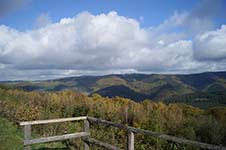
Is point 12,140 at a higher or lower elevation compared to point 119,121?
lower

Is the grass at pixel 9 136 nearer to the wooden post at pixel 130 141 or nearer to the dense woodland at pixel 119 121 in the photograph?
the dense woodland at pixel 119 121

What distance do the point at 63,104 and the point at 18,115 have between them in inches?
133

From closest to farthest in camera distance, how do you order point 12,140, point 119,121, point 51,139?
1. point 51,139
2. point 12,140
3. point 119,121

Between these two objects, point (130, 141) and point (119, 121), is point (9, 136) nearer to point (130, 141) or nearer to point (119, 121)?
point (119, 121)

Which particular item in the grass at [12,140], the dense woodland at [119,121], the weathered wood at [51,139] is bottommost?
the grass at [12,140]

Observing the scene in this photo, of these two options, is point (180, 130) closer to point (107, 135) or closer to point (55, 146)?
point (107, 135)

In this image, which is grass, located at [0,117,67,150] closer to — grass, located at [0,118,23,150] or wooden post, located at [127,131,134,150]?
grass, located at [0,118,23,150]

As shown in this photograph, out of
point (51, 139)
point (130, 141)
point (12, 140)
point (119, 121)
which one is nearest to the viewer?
point (130, 141)

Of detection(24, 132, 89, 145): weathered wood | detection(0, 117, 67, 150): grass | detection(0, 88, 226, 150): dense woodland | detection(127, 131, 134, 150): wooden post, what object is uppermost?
detection(127, 131, 134, 150): wooden post

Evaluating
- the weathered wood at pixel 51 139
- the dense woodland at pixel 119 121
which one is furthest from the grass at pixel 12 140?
the weathered wood at pixel 51 139

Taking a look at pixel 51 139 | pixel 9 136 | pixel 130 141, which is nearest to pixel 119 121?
pixel 9 136

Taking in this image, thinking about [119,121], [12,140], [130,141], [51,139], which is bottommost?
[12,140]

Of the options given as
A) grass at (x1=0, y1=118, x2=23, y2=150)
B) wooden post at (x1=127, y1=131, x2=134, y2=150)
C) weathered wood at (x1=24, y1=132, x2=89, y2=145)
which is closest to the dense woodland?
grass at (x1=0, y1=118, x2=23, y2=150)

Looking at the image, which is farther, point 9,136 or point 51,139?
point 9,136
